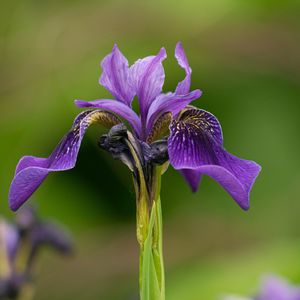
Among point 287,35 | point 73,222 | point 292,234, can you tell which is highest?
point 287,35

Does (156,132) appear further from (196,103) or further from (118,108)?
(196,103)

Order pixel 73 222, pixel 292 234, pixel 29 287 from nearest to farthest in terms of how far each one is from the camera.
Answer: pixel 29 287 → pixel 292 234 → pixel 73 222

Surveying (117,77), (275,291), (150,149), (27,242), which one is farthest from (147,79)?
(27,242)

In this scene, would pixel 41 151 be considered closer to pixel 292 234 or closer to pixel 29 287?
pixel 292 234

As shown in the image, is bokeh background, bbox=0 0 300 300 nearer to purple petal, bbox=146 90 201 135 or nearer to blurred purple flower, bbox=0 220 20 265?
blurred purple flower, bbox=0 220 20 265

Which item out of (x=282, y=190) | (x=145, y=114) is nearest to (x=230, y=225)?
(x=282, y=190)

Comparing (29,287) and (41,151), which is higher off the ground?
(29,287)

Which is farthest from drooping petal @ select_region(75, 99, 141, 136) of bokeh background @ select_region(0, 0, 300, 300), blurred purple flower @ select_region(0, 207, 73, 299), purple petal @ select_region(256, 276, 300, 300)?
bokeh background @ select_region(0, 0, 300, 300)
